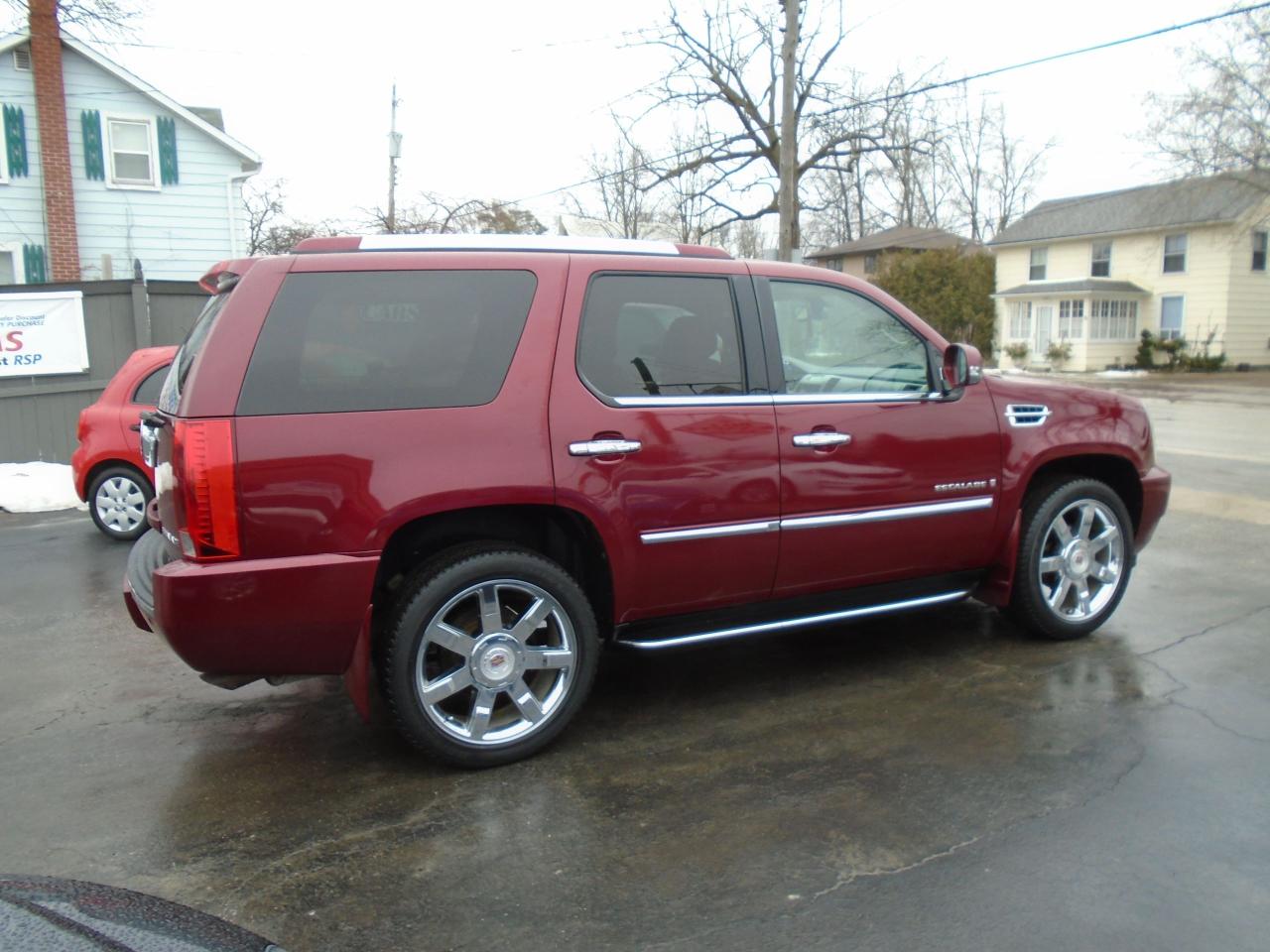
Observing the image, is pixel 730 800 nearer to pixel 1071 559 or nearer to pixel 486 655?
pixel 486 655

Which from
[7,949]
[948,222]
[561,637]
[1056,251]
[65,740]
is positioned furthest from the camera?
[948,222]

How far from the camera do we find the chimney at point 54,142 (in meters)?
17.9

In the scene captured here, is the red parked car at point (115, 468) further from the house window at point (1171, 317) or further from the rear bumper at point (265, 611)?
the house window at point (1171, 317)

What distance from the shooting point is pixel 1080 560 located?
5.10 metres

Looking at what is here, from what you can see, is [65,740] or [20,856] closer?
[20,856]

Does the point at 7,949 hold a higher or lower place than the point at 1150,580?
higher

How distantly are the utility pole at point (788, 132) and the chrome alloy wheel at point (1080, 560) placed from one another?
11961 millimetres

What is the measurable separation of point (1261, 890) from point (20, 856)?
3691mm

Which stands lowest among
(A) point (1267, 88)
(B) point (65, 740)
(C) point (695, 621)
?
(B) point (65, 740)

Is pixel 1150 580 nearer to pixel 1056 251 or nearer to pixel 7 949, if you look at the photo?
pixel 7 949

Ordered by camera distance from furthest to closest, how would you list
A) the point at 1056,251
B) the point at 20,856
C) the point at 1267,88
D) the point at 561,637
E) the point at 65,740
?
the point at 1056,251 < the point at 1267,88 < the point at 65,740 < the point at 561,637 < the point at 20,856

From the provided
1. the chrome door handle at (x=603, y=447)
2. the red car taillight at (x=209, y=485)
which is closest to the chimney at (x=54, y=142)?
the red car taillight at (x=209, y=485)

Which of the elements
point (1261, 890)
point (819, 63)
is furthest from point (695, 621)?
point (819, 63)

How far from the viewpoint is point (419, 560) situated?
393cm
